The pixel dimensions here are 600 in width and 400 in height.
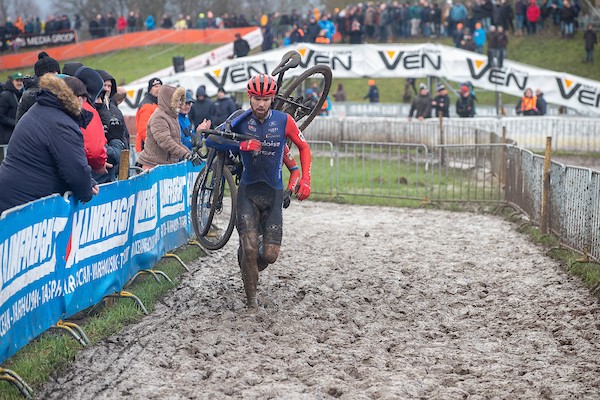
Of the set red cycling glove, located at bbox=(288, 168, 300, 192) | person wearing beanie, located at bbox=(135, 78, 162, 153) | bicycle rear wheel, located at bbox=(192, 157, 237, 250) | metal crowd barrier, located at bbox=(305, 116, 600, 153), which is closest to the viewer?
red cycling glove, located at bbox=(288, 168, 300, 192)

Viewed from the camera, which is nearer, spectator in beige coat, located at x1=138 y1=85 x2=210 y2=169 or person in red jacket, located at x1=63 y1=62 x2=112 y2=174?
person in red jacket, located at x1=63 y1=62 x2=112 y2=174

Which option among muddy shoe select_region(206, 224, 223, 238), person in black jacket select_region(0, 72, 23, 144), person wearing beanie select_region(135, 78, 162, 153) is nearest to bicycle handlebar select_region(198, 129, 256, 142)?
muddy shoe select_region(206, 224, 223, 238)

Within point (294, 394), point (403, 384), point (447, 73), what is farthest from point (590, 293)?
point (447, 73)

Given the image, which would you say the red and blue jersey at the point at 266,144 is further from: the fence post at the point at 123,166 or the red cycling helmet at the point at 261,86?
the fence post at the point at 123,166

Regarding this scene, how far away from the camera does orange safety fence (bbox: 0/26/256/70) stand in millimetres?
46219

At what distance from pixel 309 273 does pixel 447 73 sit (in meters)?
15.8

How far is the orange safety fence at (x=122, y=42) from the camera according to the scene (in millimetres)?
46219

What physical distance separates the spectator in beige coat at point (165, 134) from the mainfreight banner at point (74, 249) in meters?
0.89

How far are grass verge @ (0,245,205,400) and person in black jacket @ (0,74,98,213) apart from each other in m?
1.15

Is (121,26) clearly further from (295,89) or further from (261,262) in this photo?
(261,262)

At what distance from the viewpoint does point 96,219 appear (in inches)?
322

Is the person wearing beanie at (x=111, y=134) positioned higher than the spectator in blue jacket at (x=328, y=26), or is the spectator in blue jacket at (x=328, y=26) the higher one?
the spectator in blue jacket at (x=328, y=26)

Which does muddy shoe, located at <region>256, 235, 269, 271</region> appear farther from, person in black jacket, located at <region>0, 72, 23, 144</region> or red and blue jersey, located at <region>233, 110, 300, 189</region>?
person in black jacket, located at <region>0, 72, 23, 144</region>

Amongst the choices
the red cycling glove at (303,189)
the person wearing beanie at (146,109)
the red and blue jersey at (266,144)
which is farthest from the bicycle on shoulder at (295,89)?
the person wearing beanie at (146,109)
